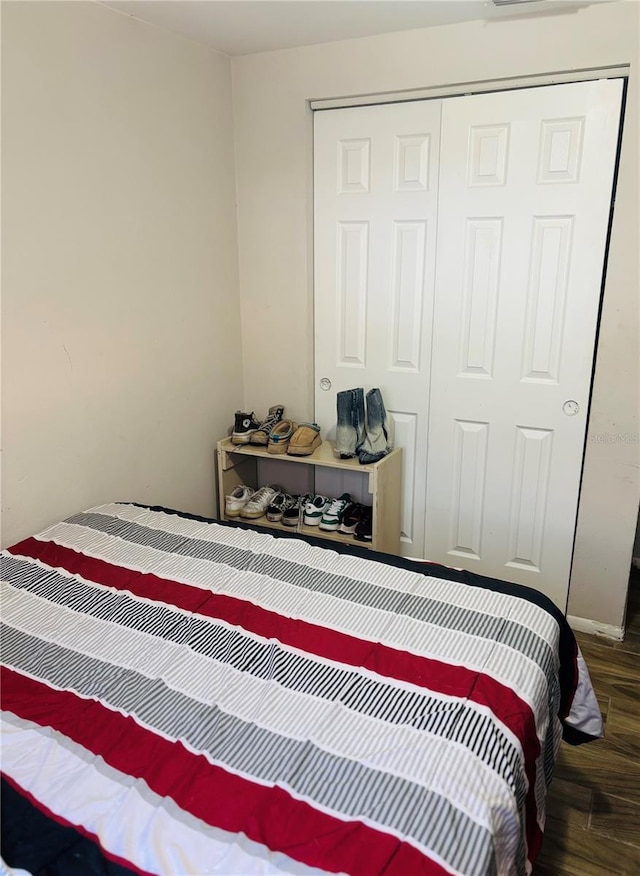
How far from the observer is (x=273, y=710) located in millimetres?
1298

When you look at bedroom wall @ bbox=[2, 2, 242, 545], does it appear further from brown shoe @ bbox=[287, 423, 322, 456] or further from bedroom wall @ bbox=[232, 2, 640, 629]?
brown shoe @ bbox=[287, 423, 322, 456]

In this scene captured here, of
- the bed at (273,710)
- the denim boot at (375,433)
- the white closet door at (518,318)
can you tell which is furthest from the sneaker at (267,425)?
the bed at (273,710)

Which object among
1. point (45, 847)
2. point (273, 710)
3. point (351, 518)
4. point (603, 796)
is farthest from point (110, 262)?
point (603, 796)

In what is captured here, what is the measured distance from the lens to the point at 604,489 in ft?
8.16

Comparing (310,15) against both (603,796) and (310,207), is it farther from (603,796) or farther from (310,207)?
(603,796)

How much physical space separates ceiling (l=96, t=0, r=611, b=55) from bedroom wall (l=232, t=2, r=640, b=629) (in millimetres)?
60

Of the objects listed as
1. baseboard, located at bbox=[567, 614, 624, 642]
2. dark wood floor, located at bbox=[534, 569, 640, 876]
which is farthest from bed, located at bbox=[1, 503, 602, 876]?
baseboard, located at bbox=[567, 614, 624, 642]

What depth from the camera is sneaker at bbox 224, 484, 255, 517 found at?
2838 millimetres

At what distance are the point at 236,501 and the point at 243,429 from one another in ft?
1.05

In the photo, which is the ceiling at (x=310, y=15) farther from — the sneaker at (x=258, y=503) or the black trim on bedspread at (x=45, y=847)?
the black trim on bedspread at (x=45, y=847)

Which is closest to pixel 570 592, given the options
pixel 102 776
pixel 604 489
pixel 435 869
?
pixel 604 489

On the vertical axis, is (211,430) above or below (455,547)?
above

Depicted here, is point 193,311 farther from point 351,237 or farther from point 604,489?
point 604,489

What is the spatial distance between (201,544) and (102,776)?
0.89 metres
